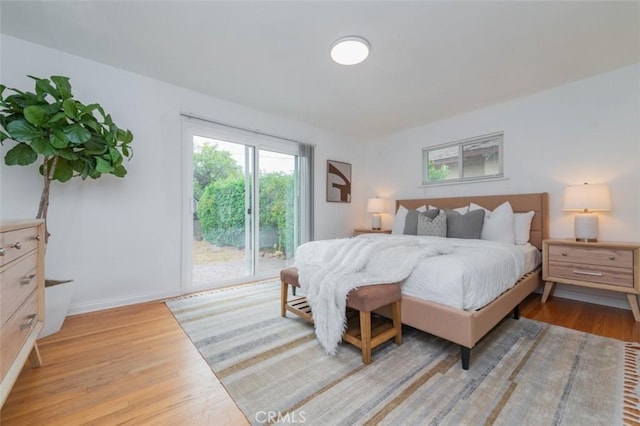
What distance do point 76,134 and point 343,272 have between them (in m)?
2.24

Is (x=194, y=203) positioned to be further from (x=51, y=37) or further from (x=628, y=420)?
(x=628, y=420)

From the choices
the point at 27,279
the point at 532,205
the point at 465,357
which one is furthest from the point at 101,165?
the point at 532,205

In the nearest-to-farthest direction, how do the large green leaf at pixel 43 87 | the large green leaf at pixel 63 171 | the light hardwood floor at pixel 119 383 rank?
the light hardwood floor at pixel 119 383 < the large green leaf at pixel 43 87 < the large green leaf at pixel 63 171

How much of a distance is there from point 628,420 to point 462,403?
0.74 m

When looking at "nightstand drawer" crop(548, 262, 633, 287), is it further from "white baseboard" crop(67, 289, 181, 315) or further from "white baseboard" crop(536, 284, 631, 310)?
"white baseboard" crop(67, 289, 181, 315)

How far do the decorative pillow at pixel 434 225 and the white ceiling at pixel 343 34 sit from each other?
60.3 inches

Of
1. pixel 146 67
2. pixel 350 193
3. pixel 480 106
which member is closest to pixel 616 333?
pixel 480 106

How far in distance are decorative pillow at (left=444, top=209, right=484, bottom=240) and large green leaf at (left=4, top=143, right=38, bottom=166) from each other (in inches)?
160

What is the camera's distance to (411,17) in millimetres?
1952

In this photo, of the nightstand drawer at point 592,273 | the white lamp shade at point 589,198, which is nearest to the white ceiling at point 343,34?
the white lamp shade at point 589,198

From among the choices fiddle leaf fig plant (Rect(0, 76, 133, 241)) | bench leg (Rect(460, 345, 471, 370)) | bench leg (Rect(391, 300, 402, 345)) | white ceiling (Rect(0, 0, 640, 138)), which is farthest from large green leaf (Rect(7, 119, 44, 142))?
bench leg (Rect(460, 345, 471, 370))

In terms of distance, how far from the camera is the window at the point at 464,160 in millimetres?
3616

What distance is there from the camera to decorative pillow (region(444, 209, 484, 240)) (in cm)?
304

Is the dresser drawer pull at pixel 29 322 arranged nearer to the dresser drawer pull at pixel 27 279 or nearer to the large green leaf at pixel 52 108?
the dresser drawer pull at pixel 27 279
